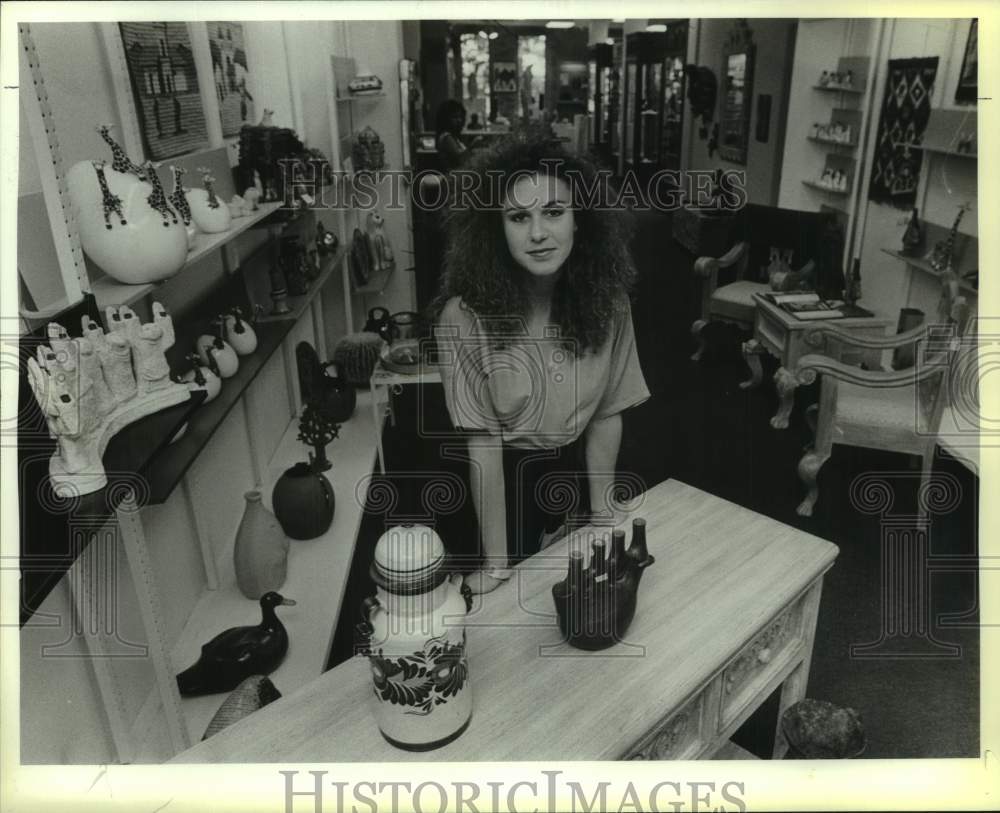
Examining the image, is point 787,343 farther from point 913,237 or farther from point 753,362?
point 913,237

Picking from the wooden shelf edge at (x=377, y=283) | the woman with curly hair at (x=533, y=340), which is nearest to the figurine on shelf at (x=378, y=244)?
the wooden shelf edge at (x=377, y=283)

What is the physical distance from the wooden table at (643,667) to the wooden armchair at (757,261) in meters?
0.29

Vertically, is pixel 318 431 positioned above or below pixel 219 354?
below

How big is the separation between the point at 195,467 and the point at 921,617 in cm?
116

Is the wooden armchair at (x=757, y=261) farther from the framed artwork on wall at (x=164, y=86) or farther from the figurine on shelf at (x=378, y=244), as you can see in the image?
the framed artwork on wall at (x=164, y=86)

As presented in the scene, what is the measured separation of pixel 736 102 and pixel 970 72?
0.28 meters

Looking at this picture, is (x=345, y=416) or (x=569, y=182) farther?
(x=345, y=416)

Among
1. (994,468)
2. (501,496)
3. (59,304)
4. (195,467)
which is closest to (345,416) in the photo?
(195,467)

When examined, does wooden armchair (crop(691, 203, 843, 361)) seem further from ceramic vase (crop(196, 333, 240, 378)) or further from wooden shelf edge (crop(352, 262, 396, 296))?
ceramic vase (crop(196, 333, 240, 378))

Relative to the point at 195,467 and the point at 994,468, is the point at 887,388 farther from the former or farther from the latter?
the point at 195,467

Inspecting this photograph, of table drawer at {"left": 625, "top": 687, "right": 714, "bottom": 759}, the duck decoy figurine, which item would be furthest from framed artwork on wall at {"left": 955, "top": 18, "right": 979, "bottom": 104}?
the duck decoy figurine

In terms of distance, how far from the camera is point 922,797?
0.90 meters

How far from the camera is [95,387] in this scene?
0.83 m

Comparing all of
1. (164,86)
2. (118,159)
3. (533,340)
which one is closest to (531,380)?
(533,340)
